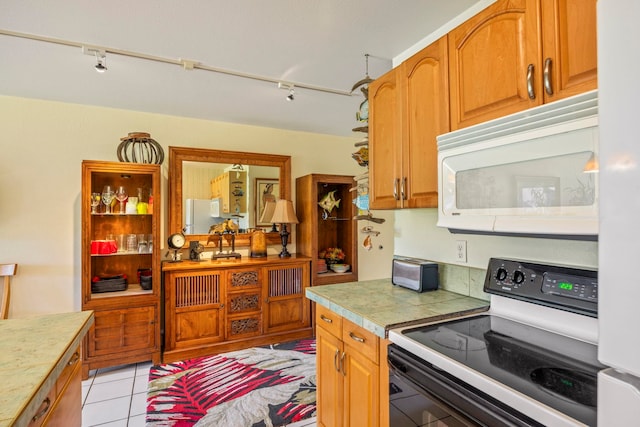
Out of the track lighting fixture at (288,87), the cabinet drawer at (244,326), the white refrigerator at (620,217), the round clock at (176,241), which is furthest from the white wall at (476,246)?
the round clock at (176,241)

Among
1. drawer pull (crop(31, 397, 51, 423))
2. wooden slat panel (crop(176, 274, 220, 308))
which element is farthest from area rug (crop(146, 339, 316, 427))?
drawer pull (crop(31, 397, 51, 423))

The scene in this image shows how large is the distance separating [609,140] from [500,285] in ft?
3.37

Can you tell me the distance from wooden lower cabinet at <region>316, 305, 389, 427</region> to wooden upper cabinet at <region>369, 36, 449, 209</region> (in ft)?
2.37

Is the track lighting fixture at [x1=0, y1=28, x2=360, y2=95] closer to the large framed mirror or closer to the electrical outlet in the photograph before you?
the large framed mirror

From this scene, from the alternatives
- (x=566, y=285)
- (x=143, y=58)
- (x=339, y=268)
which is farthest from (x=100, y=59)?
(x=339, y=268)

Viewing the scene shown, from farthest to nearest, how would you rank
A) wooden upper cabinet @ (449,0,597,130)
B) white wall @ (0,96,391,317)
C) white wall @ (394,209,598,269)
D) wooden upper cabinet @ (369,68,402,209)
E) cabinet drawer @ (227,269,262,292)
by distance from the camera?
cabinet drawer @ (227,269,262,292), white wall @ (0,96,391,317), wooden upper cabinet @ (369,68,402,209), white wall @ (394,209,598,269), wooden upper cabinet @ (449,0,597,130)

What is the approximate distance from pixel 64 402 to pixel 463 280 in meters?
1.88

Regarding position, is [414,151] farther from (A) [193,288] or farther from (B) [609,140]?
(A) [193,288]

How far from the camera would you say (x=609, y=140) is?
591 mm

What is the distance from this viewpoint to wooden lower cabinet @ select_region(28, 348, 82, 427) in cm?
109

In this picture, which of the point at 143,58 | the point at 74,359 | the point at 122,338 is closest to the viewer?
the point at 74,359

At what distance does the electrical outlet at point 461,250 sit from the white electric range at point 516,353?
0.28 meters

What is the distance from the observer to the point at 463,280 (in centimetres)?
183

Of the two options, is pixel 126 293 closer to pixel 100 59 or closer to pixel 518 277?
pixel 100 59
